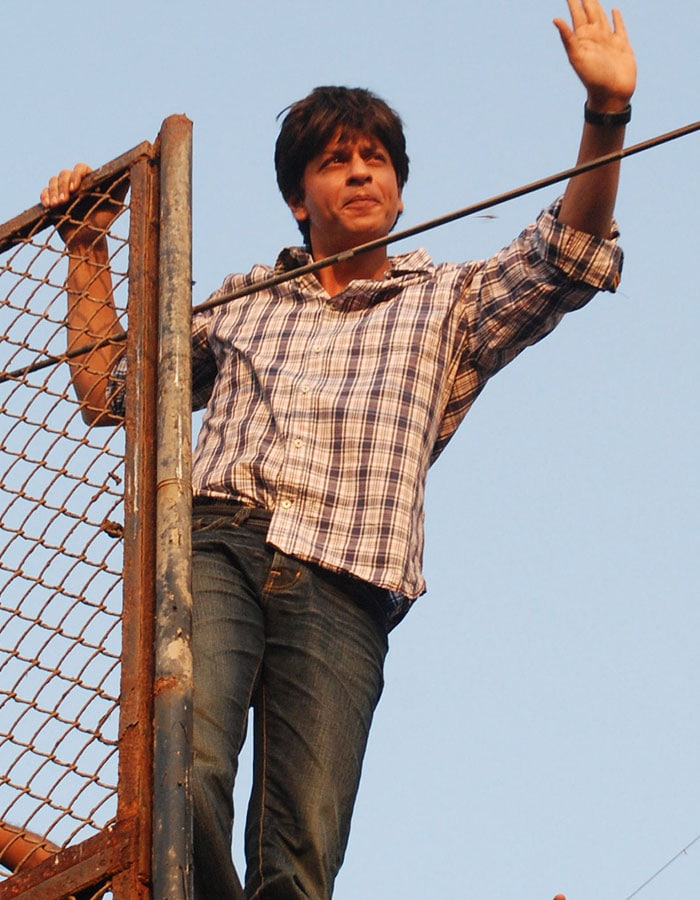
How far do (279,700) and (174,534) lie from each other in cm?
69

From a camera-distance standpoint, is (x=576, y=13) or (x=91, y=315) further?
(x=91, y=315)

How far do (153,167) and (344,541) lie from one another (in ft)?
3.40

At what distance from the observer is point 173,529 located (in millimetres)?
3766

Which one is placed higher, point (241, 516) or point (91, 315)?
point (91, 315)

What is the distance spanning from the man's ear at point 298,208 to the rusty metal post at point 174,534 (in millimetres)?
1172

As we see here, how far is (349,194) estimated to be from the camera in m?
5.28

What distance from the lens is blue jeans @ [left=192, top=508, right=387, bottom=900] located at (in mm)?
4004

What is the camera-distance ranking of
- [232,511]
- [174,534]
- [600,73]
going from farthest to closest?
[232,511] → [600,73] → [174,534]

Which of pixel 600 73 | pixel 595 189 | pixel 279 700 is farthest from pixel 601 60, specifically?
pixel 279 700

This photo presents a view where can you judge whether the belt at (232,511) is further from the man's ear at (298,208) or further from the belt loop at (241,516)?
the man's ear at (298,208)

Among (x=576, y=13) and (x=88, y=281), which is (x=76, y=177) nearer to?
(x=88, y=281)

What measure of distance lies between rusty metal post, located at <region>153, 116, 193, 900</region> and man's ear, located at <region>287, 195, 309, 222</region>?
1172 mm

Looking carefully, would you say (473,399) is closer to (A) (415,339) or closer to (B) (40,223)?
(A) (415,339)

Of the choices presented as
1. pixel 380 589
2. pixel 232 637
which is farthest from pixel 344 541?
pixel 232 637
